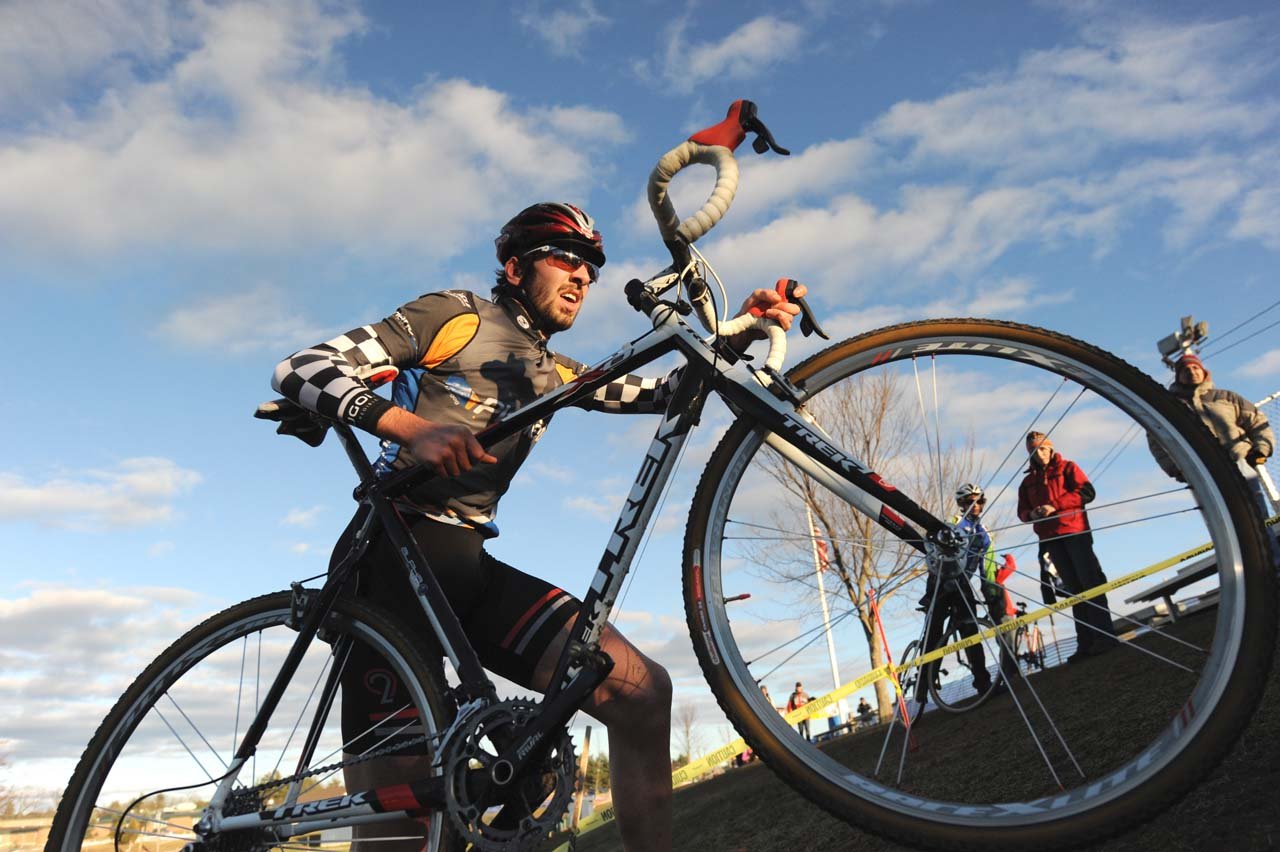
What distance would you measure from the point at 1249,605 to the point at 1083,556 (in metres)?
2.39

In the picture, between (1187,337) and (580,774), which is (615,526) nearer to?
(580,774)

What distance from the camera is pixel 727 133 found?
2494 mm

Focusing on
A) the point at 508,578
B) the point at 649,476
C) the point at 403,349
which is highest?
the point at 403,349

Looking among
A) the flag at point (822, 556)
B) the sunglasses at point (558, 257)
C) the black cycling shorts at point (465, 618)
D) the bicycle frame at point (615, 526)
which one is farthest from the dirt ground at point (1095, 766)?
the sunglasses at point (558, 257)

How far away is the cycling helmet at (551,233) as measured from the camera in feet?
10.2

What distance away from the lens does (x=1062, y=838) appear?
5.95 ft

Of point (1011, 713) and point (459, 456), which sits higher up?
point (459, 456)

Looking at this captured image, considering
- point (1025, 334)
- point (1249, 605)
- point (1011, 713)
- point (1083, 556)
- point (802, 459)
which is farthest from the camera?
point (1011, 713)

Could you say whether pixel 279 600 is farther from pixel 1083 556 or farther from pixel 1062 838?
pixel 1083 556

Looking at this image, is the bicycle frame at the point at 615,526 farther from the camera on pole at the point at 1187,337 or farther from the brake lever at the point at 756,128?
the camera on pole at the point at 1187,337

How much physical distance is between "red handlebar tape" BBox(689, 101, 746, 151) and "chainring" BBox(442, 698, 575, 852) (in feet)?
5.74

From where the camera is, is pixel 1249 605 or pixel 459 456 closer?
pixel 1249 605

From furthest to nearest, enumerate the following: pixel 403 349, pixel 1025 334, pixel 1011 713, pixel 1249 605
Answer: pixel 1011 713, pixel 403 349, pixel 1025 334, pixel 1249 605

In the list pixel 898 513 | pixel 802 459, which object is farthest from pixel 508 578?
pixel 898 513
